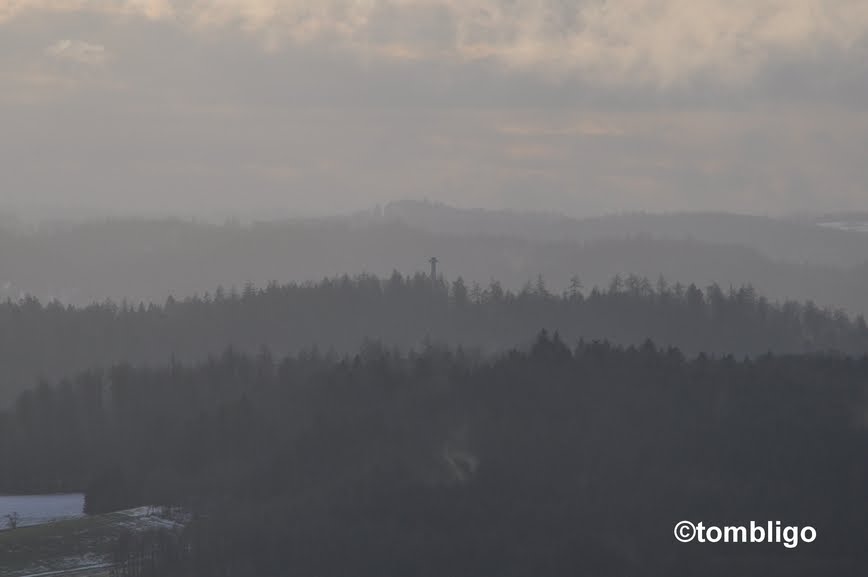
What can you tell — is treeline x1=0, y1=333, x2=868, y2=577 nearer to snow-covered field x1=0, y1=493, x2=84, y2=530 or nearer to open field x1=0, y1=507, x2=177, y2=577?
snow-covered field x1=0, y1=493, x2=84, y2=530

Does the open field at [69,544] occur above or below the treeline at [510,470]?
below

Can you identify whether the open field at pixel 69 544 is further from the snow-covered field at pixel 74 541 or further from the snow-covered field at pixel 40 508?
the snow-covered field at pixel 40 508

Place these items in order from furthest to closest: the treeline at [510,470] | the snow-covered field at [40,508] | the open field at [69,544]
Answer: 1. the snow-covered field at [40,508]
2. the treeline at [510,470]
3. the open field at [69,544]

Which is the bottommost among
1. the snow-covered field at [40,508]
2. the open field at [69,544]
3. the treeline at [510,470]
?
the snow-covered field at [40,508]

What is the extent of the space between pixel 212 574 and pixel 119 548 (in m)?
7.65

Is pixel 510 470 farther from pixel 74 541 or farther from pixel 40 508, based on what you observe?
pixel 40 508

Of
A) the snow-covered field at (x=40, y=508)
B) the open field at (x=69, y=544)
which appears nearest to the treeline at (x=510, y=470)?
the snow-covered field at (x=40, y=508)

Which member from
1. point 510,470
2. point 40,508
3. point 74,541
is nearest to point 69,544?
point 74,541

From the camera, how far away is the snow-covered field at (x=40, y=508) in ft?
441

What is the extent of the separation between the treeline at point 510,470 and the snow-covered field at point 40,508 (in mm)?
2398

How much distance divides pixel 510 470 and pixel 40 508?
40167 millimetres

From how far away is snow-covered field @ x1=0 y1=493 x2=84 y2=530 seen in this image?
5290 inches

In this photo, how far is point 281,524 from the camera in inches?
4717

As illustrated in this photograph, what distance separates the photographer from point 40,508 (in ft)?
468
